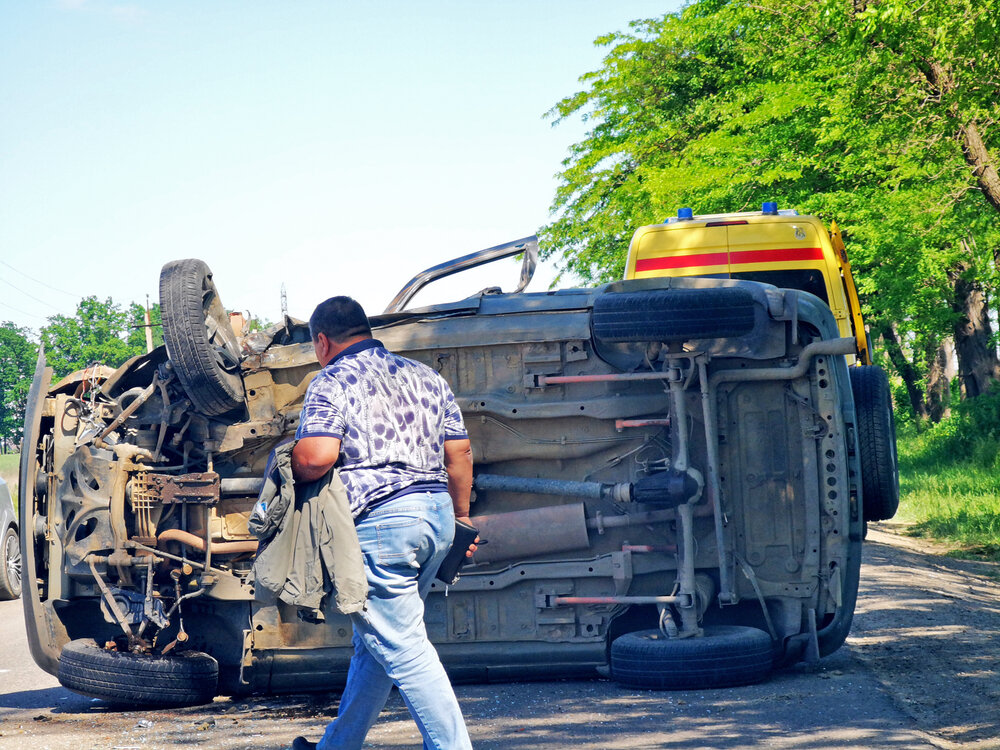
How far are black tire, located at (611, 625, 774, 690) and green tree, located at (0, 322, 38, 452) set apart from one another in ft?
241

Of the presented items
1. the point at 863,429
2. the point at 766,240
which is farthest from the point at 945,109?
the point at 863,429

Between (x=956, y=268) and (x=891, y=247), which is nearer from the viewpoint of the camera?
(x=891, y=247)

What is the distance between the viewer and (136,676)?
238 inches

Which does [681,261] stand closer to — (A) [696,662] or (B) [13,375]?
(A) [696,662]

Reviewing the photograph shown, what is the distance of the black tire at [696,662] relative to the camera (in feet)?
18.5

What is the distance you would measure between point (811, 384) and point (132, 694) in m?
3.87

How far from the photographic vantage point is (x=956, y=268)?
19.1 m

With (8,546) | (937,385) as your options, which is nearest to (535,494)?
(8,546)

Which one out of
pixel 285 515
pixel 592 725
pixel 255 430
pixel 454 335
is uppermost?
pixel 454 335

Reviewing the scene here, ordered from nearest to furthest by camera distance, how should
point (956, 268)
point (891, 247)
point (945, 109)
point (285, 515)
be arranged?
1. point (285, 515)
2. point (945, 109)
3. point (891, 247)
4. point (956, 268)

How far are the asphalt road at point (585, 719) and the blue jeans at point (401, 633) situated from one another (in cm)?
Result: 96

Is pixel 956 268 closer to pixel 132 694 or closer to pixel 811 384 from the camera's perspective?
pixel 811 384

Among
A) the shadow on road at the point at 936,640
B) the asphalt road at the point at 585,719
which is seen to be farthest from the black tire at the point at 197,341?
the shadow on road at the point at 936,640

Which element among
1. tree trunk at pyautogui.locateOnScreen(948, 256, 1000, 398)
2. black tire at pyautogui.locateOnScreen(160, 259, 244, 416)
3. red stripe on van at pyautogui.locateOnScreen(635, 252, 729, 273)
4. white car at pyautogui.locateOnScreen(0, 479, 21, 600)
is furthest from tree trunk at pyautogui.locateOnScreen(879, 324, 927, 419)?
black tire at pyautogui.locateOnScreen(160, 259, 244, 416)
